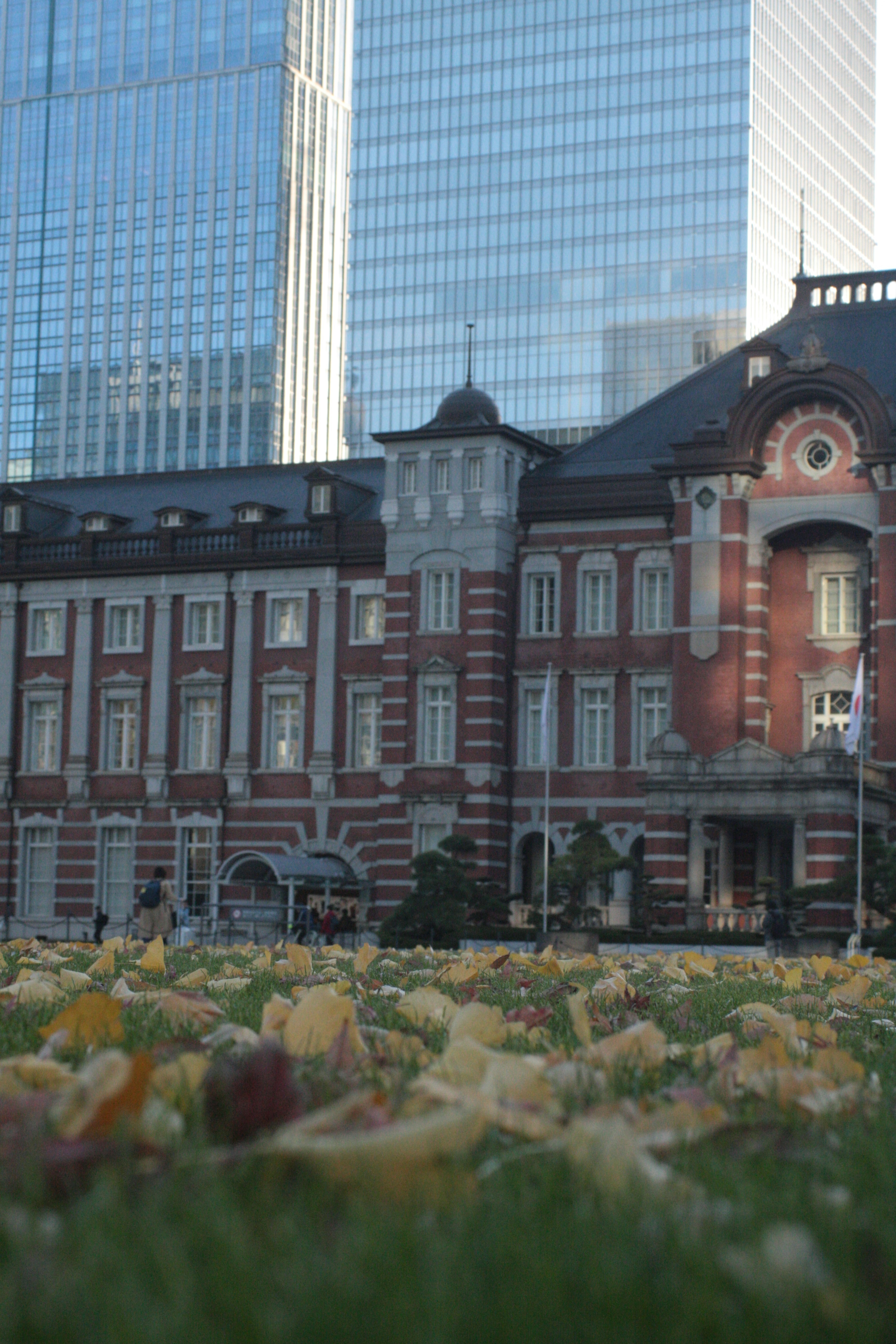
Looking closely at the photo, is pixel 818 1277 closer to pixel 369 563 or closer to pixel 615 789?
pixel 615 789

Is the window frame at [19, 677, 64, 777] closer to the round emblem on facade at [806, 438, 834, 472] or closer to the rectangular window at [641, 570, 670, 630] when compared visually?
the rectangular window at [641, 570, 670, 630]

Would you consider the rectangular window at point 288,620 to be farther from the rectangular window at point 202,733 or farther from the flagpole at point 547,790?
the flagpole at point 547,790

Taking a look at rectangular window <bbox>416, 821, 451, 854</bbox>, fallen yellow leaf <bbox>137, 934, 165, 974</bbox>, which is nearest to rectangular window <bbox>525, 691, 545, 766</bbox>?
rectangular window <bbox>416, 821, 451, 854</bbox>

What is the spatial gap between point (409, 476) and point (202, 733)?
973cm

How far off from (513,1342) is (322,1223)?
582 mm

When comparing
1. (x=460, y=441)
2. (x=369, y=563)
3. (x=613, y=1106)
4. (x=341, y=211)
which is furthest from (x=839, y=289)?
(x=341, y=211)

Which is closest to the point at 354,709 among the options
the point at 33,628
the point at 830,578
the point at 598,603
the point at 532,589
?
the point at 532,589

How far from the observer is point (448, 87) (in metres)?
121

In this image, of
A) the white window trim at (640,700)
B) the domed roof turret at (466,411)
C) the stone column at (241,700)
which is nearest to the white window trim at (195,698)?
the stone column at (241,700)

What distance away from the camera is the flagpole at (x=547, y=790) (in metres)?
46.2

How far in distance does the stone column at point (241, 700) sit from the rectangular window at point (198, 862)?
160cm

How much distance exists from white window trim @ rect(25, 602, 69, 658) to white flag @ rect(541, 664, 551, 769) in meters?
15.5

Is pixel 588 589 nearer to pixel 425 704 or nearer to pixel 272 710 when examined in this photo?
pixel 425 704

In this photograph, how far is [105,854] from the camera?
57.6 metres
